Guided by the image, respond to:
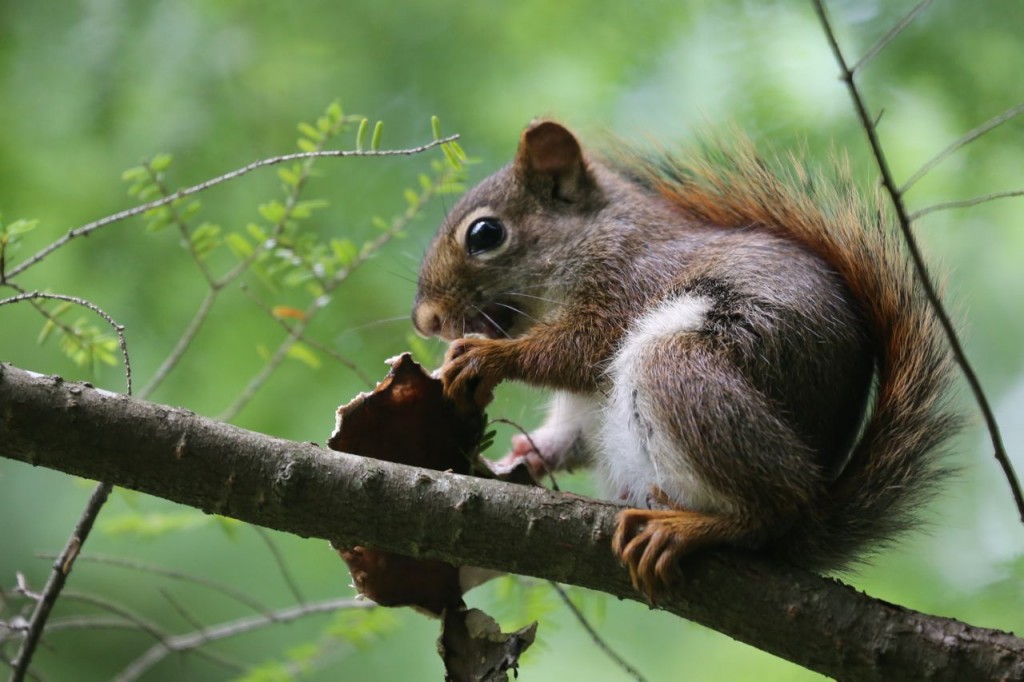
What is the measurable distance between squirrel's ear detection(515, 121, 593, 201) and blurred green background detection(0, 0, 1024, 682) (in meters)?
0.75

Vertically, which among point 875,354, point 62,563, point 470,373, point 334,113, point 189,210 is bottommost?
point 62,563

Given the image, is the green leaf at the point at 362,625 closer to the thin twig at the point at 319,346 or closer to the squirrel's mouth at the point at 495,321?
the thin twig at the point at 319,346

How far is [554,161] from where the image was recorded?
2842 mm

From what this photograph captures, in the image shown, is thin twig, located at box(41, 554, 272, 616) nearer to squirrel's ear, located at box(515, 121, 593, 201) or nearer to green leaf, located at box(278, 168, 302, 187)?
green leaf, located at box(278, 168, 302, 187)

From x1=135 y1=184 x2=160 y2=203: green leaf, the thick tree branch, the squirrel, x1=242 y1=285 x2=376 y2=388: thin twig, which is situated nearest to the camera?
the thick tree branch

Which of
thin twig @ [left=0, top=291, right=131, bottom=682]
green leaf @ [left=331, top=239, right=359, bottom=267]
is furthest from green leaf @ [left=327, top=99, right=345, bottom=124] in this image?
thin twig @ [left=0, top=291, right=131, bottom=682]

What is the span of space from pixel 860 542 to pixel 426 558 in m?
0.95

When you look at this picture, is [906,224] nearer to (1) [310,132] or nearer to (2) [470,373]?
(2) [470,373]

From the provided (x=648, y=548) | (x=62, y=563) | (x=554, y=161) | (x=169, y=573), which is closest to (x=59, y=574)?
(x=62, y=563)

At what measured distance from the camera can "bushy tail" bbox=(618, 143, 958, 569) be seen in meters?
2.06

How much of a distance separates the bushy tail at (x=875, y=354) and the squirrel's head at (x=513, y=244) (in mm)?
462

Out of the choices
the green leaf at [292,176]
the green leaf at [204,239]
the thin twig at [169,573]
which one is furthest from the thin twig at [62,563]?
the green leaf at [292,176]

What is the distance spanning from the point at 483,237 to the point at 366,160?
5.60 feet

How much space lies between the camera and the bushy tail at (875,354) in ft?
6.76
